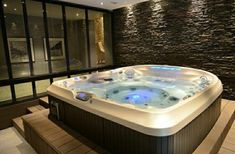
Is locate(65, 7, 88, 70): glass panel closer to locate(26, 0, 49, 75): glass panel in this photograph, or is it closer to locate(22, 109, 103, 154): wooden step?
locate(26, 0, 49, 75): glass panel

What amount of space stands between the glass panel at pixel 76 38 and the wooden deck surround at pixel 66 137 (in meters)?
2.13

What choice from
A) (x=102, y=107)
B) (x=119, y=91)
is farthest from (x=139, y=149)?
(x=119, y=91)

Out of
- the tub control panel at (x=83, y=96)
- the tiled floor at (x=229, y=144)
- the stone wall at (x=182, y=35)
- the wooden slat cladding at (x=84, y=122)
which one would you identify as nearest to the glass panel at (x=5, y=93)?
the wooden slat cladding at (x=84, y=122)

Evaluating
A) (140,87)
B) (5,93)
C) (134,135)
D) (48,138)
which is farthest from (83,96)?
(5,93)

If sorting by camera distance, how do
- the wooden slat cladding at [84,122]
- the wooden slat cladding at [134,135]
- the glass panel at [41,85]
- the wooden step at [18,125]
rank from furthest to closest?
the glass panel at [41,85]
the wooden step at [18,125]
the wooden slat cladding at [84,122]
the wooden slat cladding at [134,135]

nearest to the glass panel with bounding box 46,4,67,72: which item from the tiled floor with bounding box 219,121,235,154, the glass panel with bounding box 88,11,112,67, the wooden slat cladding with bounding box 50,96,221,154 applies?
the glass panel with bounding box 88,11,112,67

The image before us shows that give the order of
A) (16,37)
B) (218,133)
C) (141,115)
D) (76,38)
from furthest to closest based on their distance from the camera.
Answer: (76,38) < (16,37) < (218,133) < (141,115)

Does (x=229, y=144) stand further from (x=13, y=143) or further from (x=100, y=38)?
(x=100, y=38)

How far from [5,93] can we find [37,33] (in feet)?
4.54

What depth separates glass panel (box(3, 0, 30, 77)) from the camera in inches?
124

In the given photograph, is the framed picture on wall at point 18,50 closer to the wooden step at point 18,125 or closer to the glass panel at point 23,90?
the glass panel at point 23,90

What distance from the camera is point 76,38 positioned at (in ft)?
14.6

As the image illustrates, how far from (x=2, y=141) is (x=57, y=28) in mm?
2565

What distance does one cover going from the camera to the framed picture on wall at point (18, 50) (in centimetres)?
322
